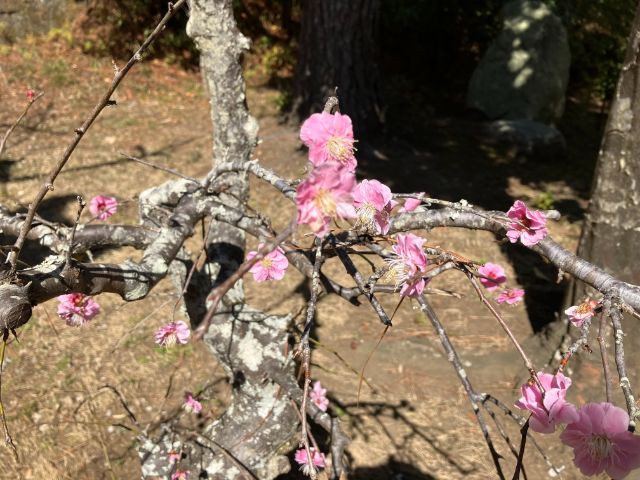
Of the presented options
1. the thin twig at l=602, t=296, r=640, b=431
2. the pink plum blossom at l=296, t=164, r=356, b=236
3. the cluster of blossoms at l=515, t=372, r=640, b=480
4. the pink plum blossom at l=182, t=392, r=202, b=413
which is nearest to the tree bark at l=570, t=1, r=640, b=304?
the pink plum blossom at l=182, t=392, r=202, b=413

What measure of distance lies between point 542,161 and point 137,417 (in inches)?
222

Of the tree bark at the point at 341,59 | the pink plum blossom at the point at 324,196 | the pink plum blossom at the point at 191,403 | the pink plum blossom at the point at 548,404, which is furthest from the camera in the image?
the tree bark at the point at 341,59

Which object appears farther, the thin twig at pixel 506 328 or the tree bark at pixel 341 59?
the tree bark at pixel 341 59

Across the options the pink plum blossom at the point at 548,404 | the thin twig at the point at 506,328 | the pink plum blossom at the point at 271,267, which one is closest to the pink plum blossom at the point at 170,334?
the pink plum blossom at the point at 271,267

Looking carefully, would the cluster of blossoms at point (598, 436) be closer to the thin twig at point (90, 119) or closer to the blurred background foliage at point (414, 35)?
the thin twig at point (90, 119)

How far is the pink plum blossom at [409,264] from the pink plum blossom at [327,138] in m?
Result: 0.20

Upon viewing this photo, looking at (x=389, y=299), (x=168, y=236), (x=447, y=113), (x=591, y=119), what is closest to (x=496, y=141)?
(x=447, y=113)

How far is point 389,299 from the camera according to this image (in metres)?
4.71

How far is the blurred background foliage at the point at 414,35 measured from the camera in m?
8.87

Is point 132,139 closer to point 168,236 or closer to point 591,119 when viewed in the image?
point 168,236

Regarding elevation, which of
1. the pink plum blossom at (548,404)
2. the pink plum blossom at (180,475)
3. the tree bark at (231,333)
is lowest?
the pink plum blossom at (180,475)

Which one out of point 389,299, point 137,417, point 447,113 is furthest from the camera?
point 447,113

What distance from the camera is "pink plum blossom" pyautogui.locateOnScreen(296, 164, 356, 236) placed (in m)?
0.94

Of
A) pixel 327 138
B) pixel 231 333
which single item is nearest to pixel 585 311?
pixel 327 138
